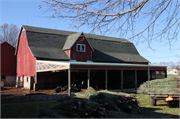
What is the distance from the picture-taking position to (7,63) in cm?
2886

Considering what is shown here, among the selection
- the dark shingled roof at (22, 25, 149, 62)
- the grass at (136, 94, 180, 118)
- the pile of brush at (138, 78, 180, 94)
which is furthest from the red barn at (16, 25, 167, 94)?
the grass at (136, 94, 180, 118)

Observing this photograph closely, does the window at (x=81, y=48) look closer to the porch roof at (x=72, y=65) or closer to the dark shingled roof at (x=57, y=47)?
the dark shingled roof at (x=57, y=47)

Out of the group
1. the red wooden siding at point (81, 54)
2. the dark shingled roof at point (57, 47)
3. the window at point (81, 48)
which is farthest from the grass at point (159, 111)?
the window at point (81, 48)

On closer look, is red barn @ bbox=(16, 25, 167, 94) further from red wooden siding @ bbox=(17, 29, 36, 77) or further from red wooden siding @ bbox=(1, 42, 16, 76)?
red wooden siding @ bbox=(1, 42, 16, 76)

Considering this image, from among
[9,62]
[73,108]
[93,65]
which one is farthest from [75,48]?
[73,108]

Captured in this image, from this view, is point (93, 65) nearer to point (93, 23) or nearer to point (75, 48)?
point (75, 48)

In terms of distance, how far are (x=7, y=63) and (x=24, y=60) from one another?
4.76 m

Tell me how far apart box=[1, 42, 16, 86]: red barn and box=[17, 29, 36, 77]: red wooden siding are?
5.28 feet

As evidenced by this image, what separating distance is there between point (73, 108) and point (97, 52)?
22627mm

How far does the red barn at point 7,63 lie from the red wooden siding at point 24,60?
1609 mm

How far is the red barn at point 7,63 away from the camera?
91.7 feet

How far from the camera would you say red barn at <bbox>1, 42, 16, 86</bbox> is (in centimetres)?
2794

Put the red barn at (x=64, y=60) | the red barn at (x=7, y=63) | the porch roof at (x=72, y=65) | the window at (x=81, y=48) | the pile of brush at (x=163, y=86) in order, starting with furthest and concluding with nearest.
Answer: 1. the red barn at (x=7, y=63)
2. the window at (x=81, y=48)
3. the red barn at (x=64, y=60)
4. the porch roof at (x=72, y=65)
5. the pile of brush at (x=163, y=86)

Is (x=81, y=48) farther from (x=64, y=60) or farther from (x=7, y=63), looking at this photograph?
(x=7, y=63)
